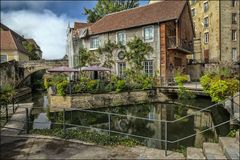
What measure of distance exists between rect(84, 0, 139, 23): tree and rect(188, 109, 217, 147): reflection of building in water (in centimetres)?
2902

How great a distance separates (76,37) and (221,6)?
22.1 meters

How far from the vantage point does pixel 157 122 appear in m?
13.3

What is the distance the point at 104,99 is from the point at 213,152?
13.4 m

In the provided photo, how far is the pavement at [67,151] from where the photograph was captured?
20.2 ft

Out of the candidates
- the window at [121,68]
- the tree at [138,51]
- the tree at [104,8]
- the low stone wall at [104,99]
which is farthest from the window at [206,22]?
the low stone wall at [104,99]

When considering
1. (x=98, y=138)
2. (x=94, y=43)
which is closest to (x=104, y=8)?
(x=94, y=43)

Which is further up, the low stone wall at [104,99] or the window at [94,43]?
the window at [94,43]

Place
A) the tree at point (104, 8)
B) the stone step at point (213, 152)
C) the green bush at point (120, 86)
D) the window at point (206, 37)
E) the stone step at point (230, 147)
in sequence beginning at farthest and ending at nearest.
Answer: the tree at point (104, 8), the window at point (206, 37), the green bush at point (120, 86), the stone step at point (213, 152), the stone step at point (230, 147)

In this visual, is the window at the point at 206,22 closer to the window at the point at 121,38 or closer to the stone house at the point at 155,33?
the stone house at the point at 155,33

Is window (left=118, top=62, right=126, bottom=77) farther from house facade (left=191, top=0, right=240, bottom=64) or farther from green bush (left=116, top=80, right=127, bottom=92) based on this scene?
house facade (left=191, top=0, right=240, bottom=64)

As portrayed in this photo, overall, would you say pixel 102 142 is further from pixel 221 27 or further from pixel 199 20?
pixel 199 20

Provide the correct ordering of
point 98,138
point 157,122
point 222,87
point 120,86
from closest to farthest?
1. point 98,138
2. point 222,87
3. point 157,122
4. point 120,86

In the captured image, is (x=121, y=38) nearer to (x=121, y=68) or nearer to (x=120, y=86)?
(x=121, y=68)

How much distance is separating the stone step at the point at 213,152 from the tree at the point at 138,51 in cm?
1748
